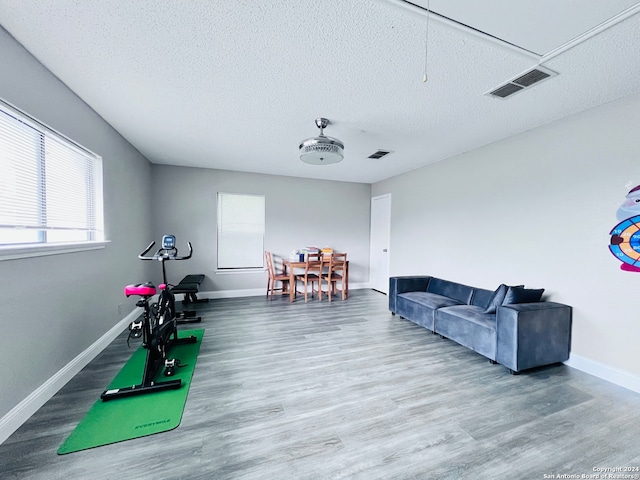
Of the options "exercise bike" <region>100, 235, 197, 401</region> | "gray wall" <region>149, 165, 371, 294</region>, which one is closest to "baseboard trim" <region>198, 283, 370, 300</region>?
"gray wall" <region>149, 165, 371, 294</region>

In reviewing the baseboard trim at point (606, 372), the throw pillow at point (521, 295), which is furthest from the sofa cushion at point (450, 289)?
the baseboard trim at point (606, 372)

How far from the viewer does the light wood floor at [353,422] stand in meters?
1.47

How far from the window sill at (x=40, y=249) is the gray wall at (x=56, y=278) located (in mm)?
46

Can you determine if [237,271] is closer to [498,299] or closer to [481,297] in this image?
[481,297]

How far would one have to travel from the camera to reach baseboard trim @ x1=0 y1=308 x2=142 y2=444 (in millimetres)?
1646

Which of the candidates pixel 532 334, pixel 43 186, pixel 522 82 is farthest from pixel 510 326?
pixel 43 186

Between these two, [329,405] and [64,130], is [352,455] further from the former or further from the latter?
[64,130]

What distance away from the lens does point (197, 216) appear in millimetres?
5133

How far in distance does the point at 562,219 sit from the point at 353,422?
2917 millimetres

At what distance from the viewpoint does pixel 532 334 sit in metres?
2.50

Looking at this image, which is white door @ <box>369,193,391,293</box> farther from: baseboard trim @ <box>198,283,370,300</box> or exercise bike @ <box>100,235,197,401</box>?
exercise bike @ <box>100,235,197,401</box>

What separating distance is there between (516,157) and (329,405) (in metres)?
3.48

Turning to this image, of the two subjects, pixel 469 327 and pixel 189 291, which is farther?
pixel 189 291

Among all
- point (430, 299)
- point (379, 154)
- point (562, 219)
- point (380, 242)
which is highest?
point (379, 154)
